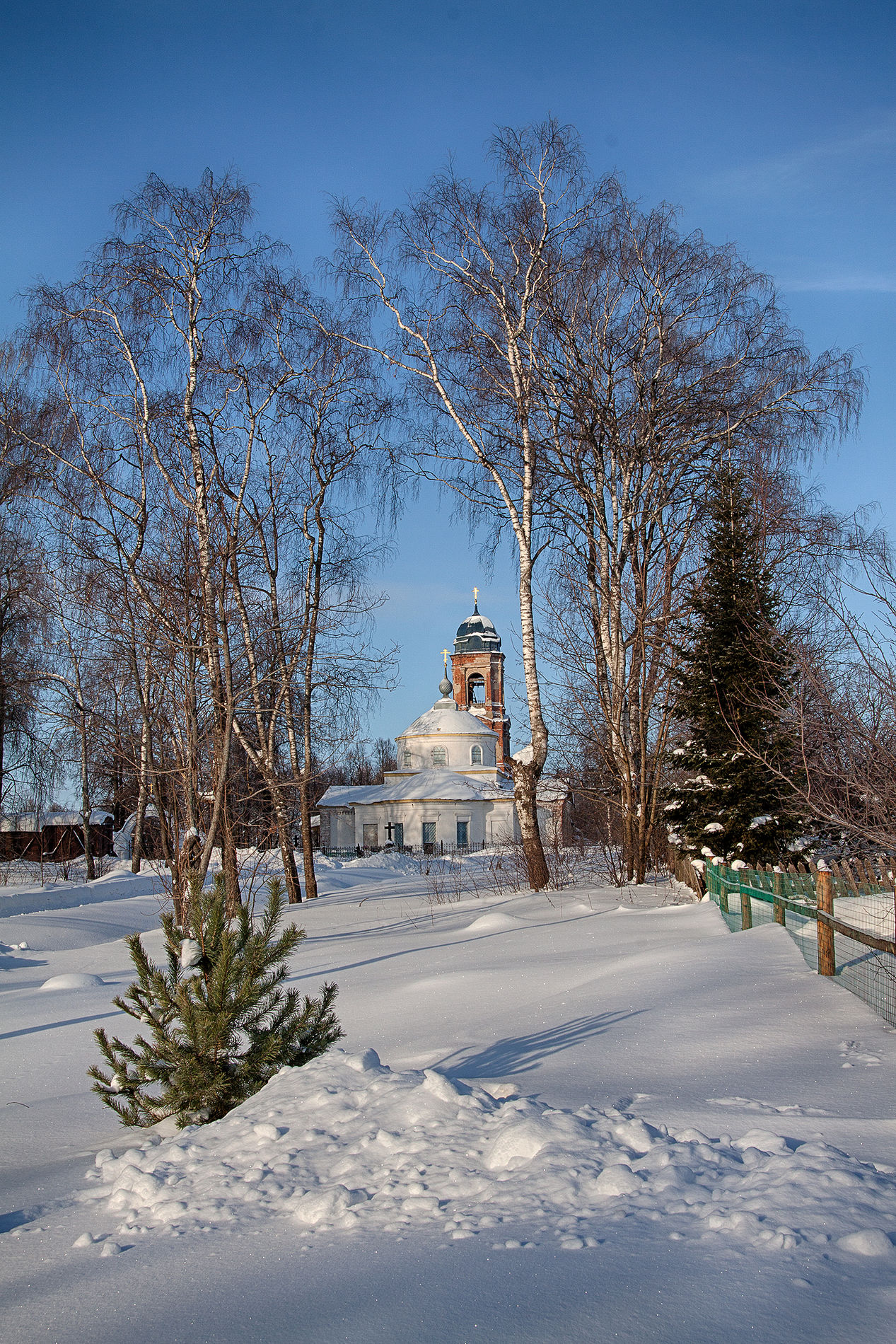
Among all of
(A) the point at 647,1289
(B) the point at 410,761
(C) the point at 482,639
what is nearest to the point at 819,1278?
(A) the point at 647,1289

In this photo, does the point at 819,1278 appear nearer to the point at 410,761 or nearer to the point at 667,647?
the point at 667,647

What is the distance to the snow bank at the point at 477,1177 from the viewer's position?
3.06 m

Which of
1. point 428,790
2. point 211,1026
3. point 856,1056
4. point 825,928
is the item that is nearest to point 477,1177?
point 211,1026

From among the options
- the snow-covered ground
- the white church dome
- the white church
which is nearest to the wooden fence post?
the snow-covered ground

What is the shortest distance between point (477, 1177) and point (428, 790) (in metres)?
42.7

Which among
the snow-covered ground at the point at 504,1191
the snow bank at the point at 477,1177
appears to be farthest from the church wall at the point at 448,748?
the snow bank at the point at 477,1177

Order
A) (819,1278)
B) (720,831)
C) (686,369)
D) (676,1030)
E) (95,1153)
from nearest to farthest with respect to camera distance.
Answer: (819,1278) → (95,1153) → (676,1030) → (720,831) → (686,369)

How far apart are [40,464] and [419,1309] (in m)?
14.7

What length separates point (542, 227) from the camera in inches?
585

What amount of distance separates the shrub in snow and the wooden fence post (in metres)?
3.82

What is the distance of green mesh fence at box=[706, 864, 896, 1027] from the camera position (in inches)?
252

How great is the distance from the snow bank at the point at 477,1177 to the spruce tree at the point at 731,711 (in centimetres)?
1034

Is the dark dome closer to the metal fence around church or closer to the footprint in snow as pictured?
the metal fence around church

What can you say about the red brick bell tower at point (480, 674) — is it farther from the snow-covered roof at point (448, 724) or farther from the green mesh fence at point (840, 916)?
the green mesh fence at point (840, 916)
